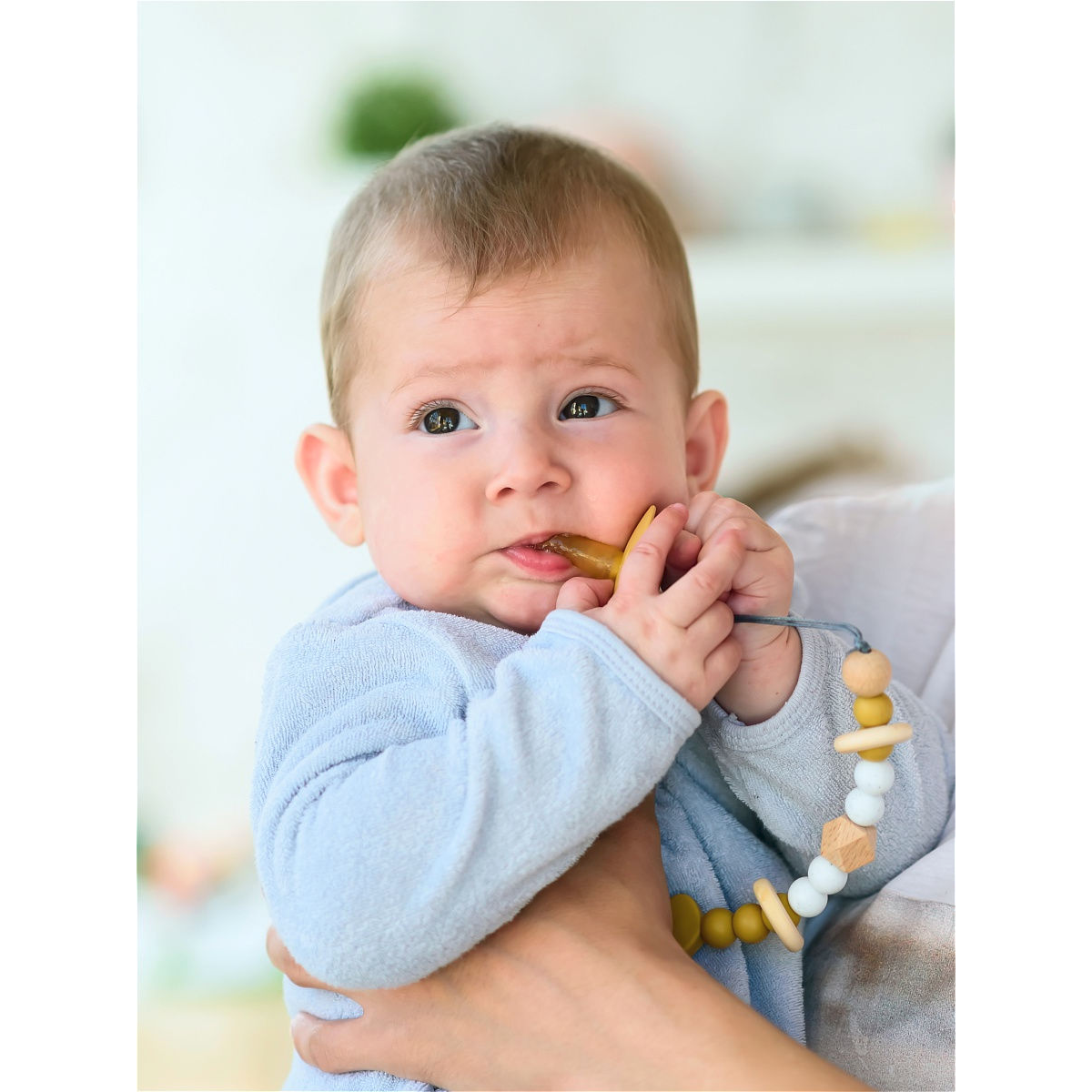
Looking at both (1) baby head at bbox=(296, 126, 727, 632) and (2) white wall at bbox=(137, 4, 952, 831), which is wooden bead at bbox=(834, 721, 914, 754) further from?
(2) white wall at bbox=(137, 4, 952, 831)

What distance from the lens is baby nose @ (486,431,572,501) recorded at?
0.98 m

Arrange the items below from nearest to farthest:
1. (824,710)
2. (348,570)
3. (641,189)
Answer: (824,710)
(641,189)
(348,570)

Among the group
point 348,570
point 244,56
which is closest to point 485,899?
point 348,570

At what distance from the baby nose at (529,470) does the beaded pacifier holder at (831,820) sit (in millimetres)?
56

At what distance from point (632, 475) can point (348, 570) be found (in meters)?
1.75

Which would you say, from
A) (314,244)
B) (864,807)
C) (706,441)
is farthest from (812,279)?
(864,807)

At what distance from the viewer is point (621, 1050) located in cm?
86

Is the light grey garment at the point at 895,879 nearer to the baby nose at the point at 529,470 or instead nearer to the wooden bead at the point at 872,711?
the wooden bead at the point at 872,711

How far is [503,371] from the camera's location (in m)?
1.03

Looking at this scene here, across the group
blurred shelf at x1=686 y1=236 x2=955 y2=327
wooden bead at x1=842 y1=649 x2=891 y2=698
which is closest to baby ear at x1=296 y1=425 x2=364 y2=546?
wooden bead at x1=842 y1=649 x2=891 y2=698

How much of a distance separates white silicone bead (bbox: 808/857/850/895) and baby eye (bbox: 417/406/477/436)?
54 cm

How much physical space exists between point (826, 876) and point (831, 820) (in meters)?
0.07

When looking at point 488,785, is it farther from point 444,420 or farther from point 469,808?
point 444,420
